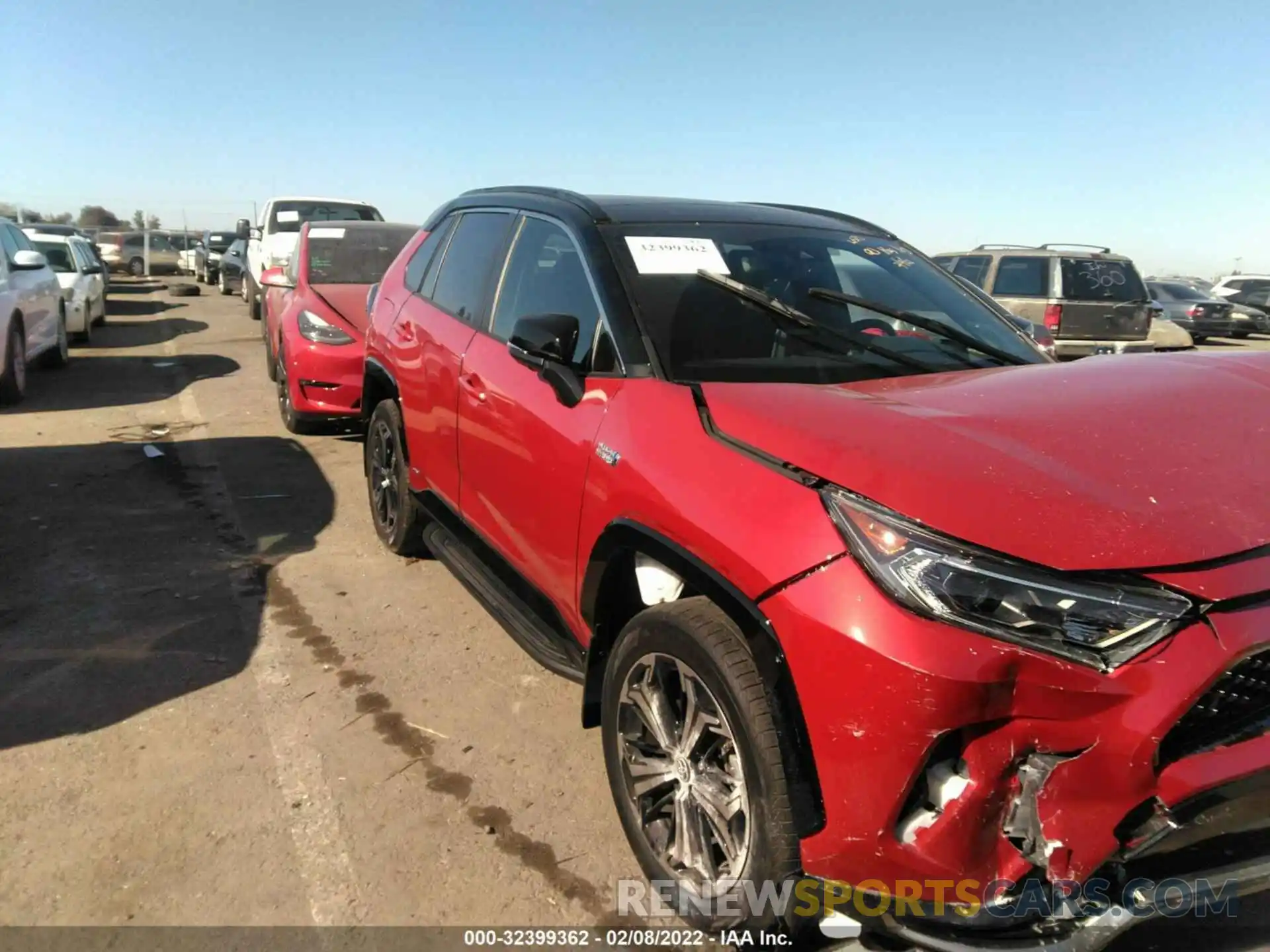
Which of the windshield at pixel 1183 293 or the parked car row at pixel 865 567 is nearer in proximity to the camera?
the parked car row at pixel 865 567

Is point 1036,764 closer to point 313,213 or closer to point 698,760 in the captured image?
point 698,760

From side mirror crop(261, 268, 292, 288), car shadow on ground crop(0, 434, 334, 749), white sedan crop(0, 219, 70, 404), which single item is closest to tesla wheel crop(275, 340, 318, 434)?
car shadow on ground crop(0, 434, 334, 749)

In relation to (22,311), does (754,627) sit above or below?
above

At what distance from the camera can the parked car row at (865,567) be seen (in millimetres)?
1765

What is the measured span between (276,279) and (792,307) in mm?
6280

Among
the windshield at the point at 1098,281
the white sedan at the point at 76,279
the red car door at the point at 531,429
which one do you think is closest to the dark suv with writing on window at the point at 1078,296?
the windshield at the point at 1098,281

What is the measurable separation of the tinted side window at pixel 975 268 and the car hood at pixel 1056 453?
35.7 feet

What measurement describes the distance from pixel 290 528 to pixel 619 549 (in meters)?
3.70

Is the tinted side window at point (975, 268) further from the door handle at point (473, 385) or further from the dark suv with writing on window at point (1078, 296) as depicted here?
the door handle at point (473, 385)

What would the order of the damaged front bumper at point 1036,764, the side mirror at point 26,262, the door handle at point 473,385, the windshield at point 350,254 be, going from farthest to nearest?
the side mirror at point 26,262
the windshield at point 350,254
the door handle at point 473,385
the damaged front bumper at point 1036,764

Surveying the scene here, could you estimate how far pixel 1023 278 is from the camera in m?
12.5

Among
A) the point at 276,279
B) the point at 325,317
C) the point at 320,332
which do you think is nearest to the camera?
the point at 320,332

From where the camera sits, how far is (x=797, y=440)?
2.15 meters

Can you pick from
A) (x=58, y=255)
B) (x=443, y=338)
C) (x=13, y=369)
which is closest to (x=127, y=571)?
(x=443, y=338)
